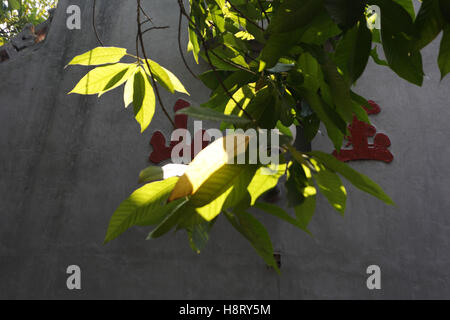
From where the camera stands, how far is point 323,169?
18.9 inches

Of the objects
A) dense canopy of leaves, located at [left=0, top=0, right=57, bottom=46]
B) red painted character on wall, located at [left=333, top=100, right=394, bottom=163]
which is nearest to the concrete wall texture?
red painted character on wall, located at [left=333, top=100, right=394, bottom=163]

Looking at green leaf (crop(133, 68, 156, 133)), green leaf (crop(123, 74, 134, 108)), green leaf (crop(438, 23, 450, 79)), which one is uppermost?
green leaf (crop(123, 74, 134, 108))

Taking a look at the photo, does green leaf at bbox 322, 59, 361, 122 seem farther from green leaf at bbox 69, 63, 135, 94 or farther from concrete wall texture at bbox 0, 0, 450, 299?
concrete wall texture at bbox 0, 0, 450, 299

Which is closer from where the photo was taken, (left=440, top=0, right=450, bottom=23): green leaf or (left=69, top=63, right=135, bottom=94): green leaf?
(left=440, top=0, right=450, bottom=23): green leaf

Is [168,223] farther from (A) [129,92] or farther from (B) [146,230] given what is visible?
(B) [146,230]

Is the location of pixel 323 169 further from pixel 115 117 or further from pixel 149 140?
pixel 115 117

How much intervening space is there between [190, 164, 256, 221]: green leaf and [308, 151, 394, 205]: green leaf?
0.31 feet

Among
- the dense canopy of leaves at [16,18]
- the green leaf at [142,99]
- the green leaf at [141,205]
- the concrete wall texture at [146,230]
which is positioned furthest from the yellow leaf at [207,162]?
the dense canopy of leaves at [16,18]

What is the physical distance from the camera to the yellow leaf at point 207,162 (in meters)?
0.38

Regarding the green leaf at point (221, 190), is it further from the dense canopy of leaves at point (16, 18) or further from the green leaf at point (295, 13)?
the dense canopy of leaves at point (16, 18)

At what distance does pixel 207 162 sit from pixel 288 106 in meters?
0.30

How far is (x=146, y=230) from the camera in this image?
2.54 m

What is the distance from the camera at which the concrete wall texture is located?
246cm

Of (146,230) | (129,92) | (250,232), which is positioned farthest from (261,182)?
(146,230)
